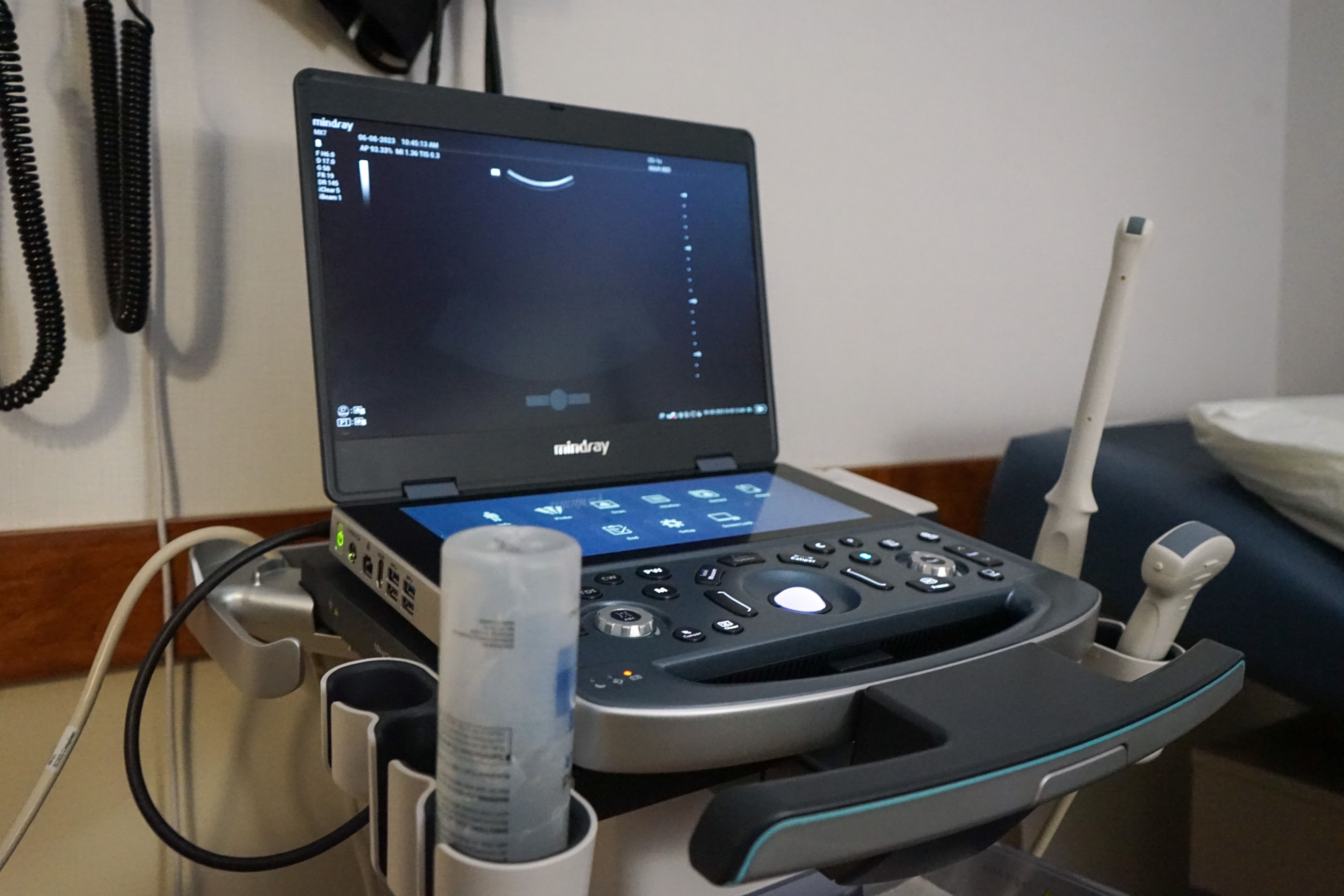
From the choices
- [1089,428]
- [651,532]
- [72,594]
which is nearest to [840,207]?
[1089,428]

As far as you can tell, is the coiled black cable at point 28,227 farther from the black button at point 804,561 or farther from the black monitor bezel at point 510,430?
the black button at point 804,561

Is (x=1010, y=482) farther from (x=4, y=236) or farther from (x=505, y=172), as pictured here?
(x=4, y=236)

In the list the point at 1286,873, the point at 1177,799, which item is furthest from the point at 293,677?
the point at 1177,799

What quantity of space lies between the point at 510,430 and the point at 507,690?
344 millimetres

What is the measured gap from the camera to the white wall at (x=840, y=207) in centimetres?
68

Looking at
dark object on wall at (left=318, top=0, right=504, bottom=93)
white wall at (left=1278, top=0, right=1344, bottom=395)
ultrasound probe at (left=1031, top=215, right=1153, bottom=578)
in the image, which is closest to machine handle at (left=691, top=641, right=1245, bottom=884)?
ultrasound probe at (left=1031, top=215, right=1153, bottom=578)

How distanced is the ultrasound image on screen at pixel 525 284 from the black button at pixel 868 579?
225 millimetres

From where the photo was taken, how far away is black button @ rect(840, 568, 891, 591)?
1.62ft

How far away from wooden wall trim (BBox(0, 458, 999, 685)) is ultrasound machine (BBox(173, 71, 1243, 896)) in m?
0.17

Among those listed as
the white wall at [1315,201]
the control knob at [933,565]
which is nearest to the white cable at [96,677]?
the control knob at [933,565]

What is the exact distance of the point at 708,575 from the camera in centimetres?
50

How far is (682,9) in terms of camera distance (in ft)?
2.85

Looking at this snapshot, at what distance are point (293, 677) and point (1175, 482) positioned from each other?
75 centimetres

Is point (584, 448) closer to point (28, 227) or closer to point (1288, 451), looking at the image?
point (28, 227)
